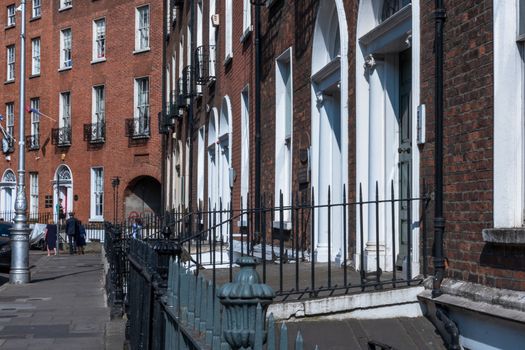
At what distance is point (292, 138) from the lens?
43.8 feet

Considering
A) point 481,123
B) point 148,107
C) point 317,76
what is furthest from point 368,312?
point 148,107

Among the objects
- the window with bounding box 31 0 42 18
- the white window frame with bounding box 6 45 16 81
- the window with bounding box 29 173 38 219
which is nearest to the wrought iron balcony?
the window with bounding box 29 173 38 219

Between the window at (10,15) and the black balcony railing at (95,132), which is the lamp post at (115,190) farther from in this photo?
the window at (10,15)

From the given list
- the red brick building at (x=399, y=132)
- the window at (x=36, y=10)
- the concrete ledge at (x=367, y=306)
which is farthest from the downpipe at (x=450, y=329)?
the window at (x=36, y=10)

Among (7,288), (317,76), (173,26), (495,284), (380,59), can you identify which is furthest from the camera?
(173,26)

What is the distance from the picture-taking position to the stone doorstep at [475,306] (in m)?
5.83

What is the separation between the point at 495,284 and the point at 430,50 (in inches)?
86.9

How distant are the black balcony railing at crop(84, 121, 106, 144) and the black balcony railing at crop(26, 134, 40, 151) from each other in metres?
4.11

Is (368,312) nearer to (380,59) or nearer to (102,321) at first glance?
(380,59)

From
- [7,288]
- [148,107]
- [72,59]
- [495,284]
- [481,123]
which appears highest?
[72,59]

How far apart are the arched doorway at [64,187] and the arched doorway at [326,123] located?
108 feet

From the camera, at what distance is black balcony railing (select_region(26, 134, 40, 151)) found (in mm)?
45562

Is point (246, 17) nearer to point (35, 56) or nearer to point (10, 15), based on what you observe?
point (35, 56)

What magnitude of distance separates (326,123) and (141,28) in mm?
30639
